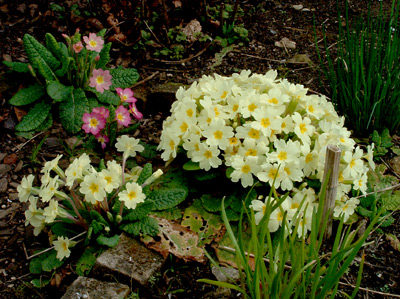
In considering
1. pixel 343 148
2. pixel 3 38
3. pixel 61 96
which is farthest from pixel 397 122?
pixel 3 38

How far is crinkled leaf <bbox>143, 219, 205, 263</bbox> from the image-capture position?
2.00 m

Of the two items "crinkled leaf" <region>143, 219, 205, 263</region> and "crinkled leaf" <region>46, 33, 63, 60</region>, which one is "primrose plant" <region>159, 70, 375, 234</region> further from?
"crinkled leaf" <region>46, 33, 63, 60</region>

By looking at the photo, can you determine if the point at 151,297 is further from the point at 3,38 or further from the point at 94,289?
the point at 3,38

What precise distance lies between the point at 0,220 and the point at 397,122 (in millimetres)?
2214

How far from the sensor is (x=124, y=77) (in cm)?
302

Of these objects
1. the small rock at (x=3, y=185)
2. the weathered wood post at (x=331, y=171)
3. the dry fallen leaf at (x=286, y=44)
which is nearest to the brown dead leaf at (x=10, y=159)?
the small rock at (x=3, y=185)

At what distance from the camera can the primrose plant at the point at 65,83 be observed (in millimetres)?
2756

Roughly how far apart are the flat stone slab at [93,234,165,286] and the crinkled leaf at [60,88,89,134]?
102 centimetres

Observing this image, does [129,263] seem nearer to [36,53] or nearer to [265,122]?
[265,122]

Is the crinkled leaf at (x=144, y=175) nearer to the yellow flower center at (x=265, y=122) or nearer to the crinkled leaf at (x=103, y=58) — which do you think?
the yellow flower center at (x=265, y=122)

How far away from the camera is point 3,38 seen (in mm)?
3406

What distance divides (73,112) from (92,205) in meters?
0.89

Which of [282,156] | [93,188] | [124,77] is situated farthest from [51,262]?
[124,77]

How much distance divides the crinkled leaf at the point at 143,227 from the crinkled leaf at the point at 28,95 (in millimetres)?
1241
